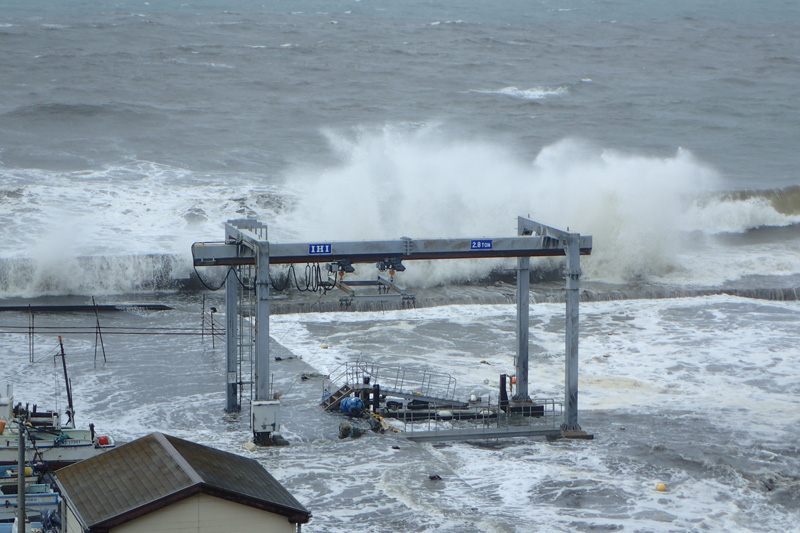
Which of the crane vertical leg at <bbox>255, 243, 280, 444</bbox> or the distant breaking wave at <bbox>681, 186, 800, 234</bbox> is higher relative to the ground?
the distant breaking wave at <bbox>681, 186, 800, 234</bbox>

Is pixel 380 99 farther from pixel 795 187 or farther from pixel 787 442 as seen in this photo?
pixel 787 442

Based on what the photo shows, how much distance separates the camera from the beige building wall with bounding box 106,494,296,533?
1320 centimetres

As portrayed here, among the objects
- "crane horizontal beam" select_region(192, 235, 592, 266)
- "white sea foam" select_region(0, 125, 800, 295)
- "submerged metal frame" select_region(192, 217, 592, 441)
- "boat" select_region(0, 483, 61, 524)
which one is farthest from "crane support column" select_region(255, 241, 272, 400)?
"white sea foam" select_region(0, 125, 800, 295)

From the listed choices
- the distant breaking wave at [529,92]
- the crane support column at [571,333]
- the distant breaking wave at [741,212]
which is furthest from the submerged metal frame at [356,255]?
the distant breaking wave at [529,92]

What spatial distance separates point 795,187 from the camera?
56.7 m

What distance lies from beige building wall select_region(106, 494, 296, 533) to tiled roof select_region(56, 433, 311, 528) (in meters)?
0.11

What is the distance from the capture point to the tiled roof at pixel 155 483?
1320 centimetres

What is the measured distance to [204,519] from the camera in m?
13.4

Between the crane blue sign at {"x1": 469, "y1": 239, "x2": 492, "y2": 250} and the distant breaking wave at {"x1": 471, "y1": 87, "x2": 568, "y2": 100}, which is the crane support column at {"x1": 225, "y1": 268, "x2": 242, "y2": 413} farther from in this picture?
the distant breaking wave at {"x1": 471, "y1": 87, "x2": 568, "y2": 100}

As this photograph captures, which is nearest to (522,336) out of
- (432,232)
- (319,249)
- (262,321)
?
(319,249)

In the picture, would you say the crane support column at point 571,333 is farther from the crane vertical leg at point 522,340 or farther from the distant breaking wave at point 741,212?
the distant breaking wave at point 741,212

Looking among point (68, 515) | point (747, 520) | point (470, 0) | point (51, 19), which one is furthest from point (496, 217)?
point (470, 0)

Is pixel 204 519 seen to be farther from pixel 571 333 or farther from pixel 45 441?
pixel 571 333

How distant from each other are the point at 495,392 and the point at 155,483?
13774mm
